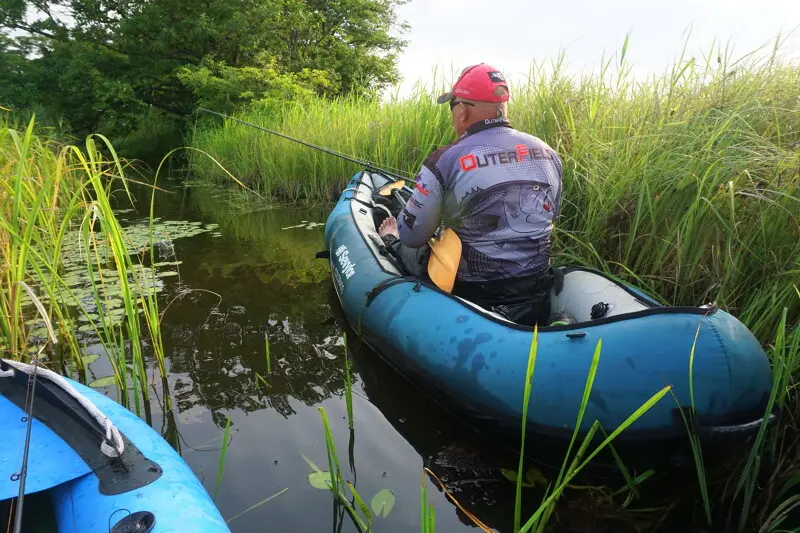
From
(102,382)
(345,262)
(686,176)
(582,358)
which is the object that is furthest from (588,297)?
(102,382)

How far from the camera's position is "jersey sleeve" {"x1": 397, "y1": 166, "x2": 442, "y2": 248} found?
8.53ft

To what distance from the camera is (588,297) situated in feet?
7.75

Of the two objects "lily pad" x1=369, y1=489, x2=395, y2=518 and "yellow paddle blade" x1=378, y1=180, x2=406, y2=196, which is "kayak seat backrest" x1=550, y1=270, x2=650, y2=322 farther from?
"yellow paddle blade" x1=378, y1=180, x2=406, y2=196

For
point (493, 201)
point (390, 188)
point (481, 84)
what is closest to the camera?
point (493, 201)

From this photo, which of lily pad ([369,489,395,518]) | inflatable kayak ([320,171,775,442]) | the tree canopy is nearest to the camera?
inflatable kayak ([320,171,775,442])

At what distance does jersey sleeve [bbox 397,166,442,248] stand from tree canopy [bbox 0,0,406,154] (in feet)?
35.7

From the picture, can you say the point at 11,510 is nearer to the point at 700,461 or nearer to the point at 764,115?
the point at 700,461

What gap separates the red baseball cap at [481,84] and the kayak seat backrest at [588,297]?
1.03 meters

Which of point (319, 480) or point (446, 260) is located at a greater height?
point (446, 260)

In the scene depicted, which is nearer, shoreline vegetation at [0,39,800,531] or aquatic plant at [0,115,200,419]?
shoreline vegetation at [0,39,800,531]

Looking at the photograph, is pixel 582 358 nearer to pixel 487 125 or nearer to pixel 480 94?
pixel 487 125

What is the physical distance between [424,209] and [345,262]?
946 millimetres

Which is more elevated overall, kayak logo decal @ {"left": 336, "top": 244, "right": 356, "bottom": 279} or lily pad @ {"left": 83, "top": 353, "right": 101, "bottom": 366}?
kayak logo decal @ {"left": 336, "top": 244, "right": 356, "bottom": 279}

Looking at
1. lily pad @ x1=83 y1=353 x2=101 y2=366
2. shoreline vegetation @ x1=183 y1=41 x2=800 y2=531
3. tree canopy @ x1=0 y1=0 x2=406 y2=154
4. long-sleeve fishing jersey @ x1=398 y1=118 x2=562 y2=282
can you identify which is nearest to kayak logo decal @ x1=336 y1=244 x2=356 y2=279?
long-sleeve fishing jersey @ x1=398 y1=118 x2=562 y2=282
